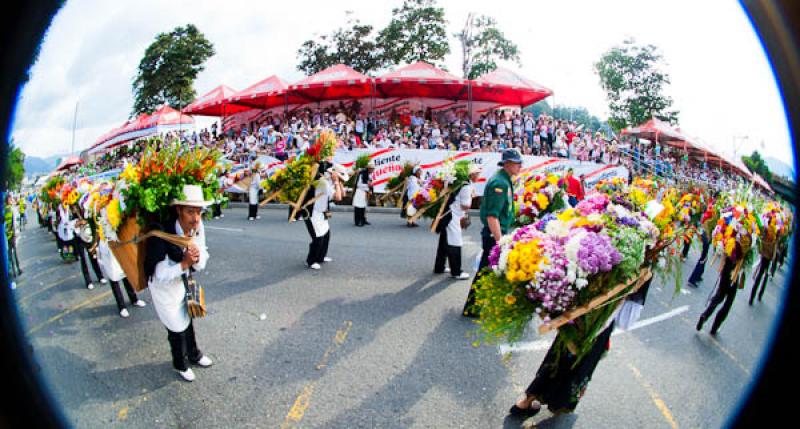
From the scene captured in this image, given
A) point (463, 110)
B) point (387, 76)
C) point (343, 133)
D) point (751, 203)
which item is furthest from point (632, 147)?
point (751, 203)

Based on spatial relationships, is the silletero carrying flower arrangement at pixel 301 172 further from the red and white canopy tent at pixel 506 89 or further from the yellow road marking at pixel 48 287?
the red and white canopy tent at pixel 506 89

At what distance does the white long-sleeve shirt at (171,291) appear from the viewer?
4027mm

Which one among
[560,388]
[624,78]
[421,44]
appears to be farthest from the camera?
[421,44]

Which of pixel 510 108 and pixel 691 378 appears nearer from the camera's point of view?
pixel 691 378

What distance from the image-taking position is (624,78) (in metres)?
12.0

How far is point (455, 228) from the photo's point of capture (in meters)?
7.40

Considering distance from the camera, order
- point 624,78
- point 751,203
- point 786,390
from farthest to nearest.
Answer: point 624,78
point 751,203
point 786,390

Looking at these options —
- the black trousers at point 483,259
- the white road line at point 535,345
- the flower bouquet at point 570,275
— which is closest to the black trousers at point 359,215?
the black trousers at point 483,259

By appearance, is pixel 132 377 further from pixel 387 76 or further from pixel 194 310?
pixel 387 76

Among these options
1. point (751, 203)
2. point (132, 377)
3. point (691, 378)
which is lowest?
point (691, 378)

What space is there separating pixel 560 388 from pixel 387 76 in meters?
19.5

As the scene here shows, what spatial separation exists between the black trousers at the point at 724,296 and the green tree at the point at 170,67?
7.39m

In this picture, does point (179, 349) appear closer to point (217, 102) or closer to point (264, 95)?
point (217, 102)

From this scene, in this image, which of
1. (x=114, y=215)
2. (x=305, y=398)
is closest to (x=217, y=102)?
(x=114, y=215)
